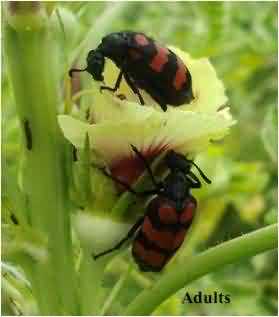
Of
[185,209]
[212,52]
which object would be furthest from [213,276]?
[185,209]

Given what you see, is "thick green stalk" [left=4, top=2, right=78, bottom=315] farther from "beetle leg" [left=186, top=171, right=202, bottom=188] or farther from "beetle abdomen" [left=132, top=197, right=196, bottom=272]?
"beetle leg" [left=186, top=171, right=202, bottom=188]

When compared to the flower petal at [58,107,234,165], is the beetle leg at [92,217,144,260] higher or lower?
lower

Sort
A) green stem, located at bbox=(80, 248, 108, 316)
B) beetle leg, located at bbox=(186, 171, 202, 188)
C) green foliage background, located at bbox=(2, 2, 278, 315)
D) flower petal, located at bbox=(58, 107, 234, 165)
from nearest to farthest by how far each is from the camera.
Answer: flower petal, located at bbox=(58, 107, 234, 165)
green stem, located at bbox=(80, 248, 108, 316)
beetle leg, located at bbox=(186, 171, 202, 188)
green foliage background, located at bbox=(2, 2, 278, 315)

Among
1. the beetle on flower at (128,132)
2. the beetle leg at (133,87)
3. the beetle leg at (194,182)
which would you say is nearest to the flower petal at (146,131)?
the beetle on flower at (128,132)

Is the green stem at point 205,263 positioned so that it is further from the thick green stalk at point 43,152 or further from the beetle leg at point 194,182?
the beetle leg at point 194,182

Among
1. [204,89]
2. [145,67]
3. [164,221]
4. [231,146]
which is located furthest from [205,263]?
[231,146]

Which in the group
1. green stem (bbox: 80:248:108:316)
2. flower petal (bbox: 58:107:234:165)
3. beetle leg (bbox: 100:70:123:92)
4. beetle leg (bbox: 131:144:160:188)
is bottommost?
green stem (bbox: 80:248:108:316)

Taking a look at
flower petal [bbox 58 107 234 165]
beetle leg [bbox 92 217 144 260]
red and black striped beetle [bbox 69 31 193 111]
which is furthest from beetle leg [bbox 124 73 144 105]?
beetle leg [bbox 92 217 144 260]
